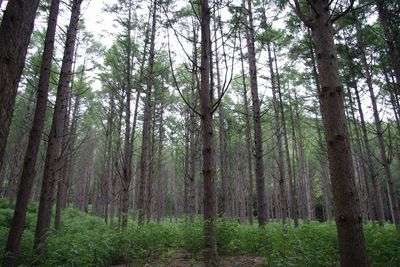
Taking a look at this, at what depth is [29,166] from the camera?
461cm

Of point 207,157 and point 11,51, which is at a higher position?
point 11,51

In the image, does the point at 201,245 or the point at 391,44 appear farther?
the point at 391,44

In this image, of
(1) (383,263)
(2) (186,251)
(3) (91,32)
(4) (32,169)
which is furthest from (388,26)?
(3) (91,32)

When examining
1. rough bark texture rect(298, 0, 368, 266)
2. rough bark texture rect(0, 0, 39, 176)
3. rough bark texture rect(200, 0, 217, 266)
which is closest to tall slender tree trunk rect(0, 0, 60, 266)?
rough bark texture rect(0, 0, 39, 176)

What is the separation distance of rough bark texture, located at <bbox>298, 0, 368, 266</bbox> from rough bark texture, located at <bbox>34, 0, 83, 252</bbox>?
4783 millimetres

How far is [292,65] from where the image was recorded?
14953mm

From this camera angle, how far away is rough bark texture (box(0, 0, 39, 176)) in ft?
7.18

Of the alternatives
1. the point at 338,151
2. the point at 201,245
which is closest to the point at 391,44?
the point at 338,151

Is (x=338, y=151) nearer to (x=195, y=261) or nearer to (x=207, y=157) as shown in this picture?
(x=207, y=157)

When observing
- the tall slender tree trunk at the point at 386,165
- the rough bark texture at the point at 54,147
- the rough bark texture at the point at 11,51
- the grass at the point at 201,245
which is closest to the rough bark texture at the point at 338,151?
the grass at the point at 201,245

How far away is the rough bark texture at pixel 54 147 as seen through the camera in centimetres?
532

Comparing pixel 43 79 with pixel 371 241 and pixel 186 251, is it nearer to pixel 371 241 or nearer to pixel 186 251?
pixel 186 251

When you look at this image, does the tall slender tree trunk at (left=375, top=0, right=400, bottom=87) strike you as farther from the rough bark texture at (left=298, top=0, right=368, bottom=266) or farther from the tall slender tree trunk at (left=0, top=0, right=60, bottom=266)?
the tall slender tree trunk at (left=0, top=0, right=60, bottom=266)

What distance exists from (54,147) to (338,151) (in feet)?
18.5
